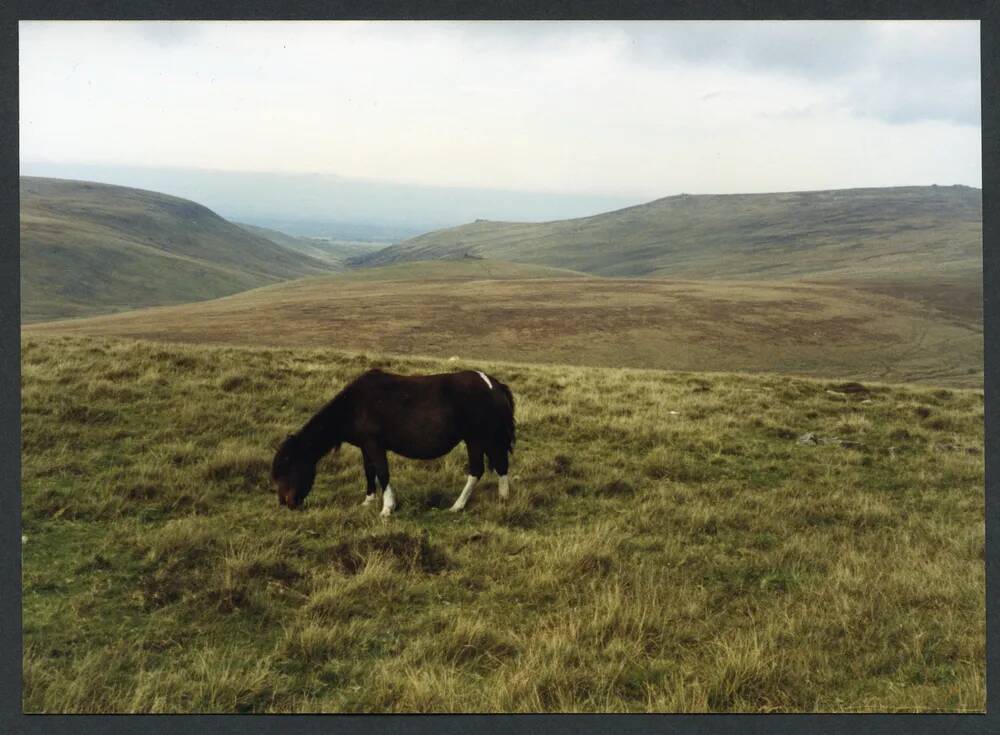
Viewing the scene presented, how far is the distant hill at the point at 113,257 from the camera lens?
10262cm

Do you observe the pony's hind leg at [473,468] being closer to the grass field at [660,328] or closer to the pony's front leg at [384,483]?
the pony's front leg at [384,483]

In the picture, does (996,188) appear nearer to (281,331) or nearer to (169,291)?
(281,331)

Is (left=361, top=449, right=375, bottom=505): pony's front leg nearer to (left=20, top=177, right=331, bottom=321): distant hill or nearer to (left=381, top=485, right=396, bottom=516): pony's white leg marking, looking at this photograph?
(left=381, top=485, right=396, bottom=516): pony's white leg marking

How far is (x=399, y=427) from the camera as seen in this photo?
6.97 meters

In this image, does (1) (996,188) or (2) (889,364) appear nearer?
(1) (996,188)

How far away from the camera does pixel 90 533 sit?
611 centimetres

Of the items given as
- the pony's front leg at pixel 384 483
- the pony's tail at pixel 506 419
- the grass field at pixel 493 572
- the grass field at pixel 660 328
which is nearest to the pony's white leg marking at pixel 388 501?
the pony's front leg at pixel 384 483

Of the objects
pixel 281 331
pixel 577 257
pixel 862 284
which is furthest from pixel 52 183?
pixel 862 284

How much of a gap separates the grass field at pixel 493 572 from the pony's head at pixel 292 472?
23cm

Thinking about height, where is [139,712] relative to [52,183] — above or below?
below

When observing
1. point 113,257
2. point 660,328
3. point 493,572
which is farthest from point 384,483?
point 113,257

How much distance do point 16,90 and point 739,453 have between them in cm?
998

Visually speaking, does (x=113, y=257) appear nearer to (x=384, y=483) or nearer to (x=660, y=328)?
(x=660, y=328)

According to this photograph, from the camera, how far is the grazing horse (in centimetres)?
692
